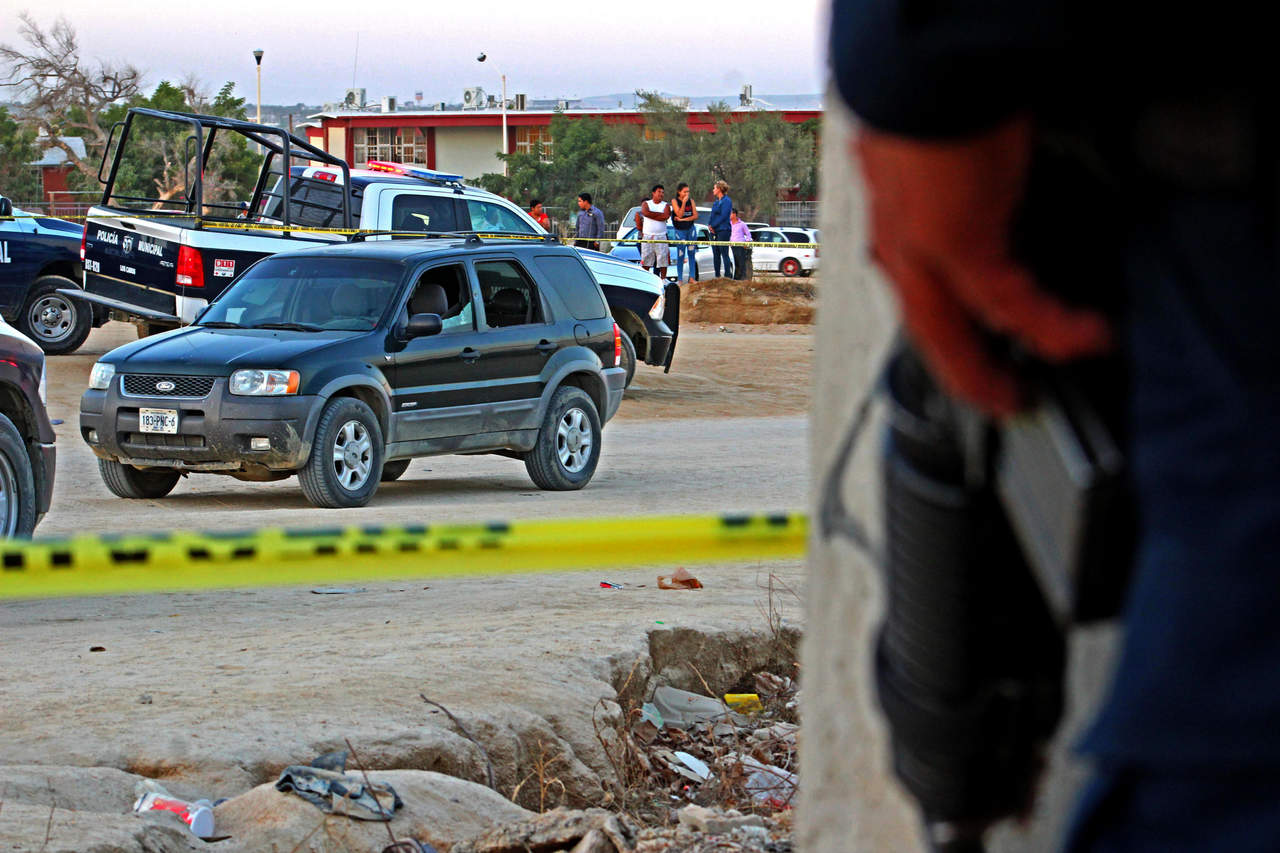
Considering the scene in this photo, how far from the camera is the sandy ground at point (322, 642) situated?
496 centimetres

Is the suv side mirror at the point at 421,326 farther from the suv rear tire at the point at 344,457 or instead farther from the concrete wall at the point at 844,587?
the concrete wall at the point at 844,587

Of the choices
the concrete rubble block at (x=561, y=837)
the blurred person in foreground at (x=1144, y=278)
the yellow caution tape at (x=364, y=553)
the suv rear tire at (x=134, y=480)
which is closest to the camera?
the blurred person in foreground at (x=1144, y=278)

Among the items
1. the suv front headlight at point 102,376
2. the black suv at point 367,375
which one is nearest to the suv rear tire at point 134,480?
the black suv at point 367,375

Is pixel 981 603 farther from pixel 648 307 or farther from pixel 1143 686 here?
pixel 648 307

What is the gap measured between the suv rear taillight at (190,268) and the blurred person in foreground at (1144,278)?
1411cm

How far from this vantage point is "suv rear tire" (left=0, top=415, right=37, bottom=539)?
6.87 m

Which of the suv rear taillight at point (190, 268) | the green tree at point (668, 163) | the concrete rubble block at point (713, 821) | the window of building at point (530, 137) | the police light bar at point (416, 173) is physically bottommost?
the concrete rubble block at point (713, 821)

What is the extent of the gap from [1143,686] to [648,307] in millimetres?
14916

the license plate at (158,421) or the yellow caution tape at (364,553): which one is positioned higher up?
the yellow caution tape at (364,553)

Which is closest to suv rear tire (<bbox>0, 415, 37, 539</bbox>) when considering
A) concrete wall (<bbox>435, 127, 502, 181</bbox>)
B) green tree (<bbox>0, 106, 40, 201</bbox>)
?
green tree (<bbox>0, 106, 40, 201</bbox>)

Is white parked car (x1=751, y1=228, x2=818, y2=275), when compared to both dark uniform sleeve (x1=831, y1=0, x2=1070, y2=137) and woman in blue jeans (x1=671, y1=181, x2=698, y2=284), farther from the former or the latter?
dark uniform sleeve (x1=831, y1=0, x2=1070, y2=137)

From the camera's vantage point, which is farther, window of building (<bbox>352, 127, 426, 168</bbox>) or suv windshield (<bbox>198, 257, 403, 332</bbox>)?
window of building (<bbox>352, 127, 426, 168</bbox>)

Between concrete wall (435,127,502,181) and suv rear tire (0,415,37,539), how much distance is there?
6955 cm

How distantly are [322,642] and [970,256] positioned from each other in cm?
558
